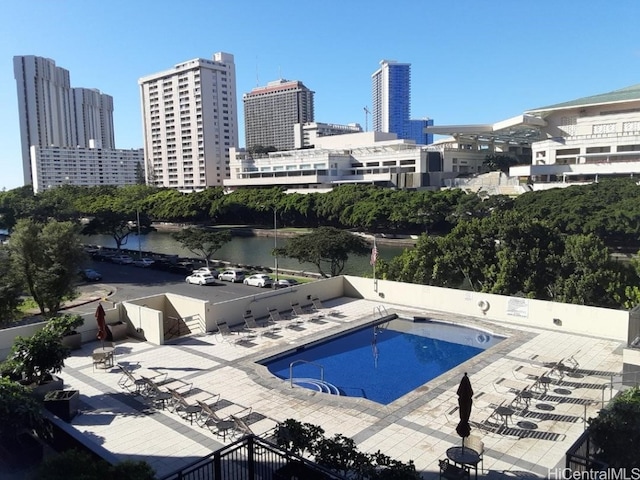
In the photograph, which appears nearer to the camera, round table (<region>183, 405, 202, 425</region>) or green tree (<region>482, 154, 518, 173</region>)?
round table (<region>183, 405, 202, 425</region>)

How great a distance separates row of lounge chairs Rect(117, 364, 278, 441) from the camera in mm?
10164

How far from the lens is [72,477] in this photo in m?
4.92

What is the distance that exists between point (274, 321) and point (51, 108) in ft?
499

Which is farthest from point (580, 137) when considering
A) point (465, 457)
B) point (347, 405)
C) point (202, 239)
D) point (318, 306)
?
point (465, 457)

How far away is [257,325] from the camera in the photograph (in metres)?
18.8

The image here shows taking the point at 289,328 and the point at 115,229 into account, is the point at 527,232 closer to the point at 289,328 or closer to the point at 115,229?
the point at 289,328

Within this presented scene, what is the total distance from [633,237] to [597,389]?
3424cm

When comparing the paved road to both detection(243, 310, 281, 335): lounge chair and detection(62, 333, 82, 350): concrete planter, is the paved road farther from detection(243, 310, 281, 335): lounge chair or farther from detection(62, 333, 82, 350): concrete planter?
detection(62, 333, 82, 350): concrete planter

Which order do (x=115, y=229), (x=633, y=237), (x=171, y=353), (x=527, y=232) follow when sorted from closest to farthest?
1. (x=171, y=353)
2. (x=527, y=232)
3. (x=633, y=237)
4. (x=115, y=229)

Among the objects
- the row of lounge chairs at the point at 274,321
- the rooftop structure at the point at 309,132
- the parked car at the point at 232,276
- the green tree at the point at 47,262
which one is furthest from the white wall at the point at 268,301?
the rooftop structure at the point at 309,132

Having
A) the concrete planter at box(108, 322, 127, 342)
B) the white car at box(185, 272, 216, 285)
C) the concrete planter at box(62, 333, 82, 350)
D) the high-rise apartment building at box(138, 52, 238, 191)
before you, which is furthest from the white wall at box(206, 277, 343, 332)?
the high-rise apartment building at box(138, 52, 238, 191)

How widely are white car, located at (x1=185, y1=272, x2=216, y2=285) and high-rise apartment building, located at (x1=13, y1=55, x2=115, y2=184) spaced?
132 m

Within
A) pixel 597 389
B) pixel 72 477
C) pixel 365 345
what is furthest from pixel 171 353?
pixel 597 389

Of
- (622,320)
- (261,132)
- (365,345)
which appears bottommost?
(365,345)
